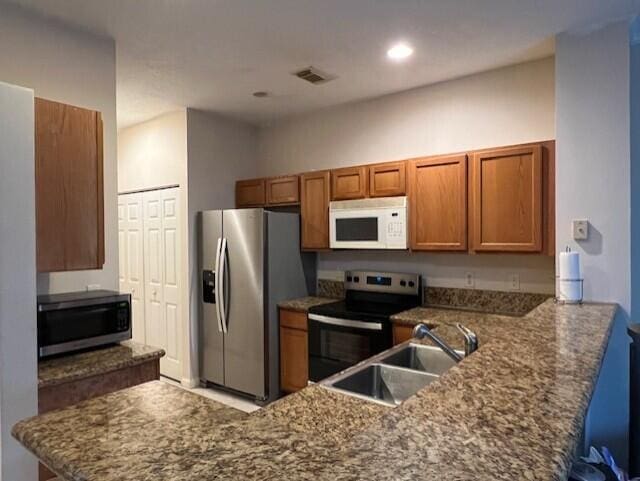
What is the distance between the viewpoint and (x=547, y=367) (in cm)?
122

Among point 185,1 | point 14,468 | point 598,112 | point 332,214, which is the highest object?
point 185,1

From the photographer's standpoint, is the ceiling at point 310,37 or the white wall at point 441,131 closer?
the ceiling at point 310,37

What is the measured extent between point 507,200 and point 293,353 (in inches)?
84.2

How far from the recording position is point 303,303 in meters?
3.77

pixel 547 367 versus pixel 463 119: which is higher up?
pixel 463 119

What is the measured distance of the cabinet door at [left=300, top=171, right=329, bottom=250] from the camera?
12.5 ft

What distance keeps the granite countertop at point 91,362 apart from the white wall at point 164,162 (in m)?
1.87

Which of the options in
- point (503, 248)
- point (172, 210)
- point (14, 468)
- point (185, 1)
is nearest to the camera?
point (14, 468)

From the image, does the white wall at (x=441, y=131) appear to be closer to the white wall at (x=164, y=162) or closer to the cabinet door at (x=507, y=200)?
the cabinet door at (x=507, y=200)

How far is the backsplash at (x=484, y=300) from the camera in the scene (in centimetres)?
308

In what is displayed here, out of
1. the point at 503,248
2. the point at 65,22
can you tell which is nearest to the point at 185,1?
the point at 65,22

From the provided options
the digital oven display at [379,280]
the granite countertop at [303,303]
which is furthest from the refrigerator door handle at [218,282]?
the digital oven display at [379,280]

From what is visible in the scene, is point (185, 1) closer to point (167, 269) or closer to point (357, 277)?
point (357, 277)

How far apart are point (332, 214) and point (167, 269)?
6.17 feet
